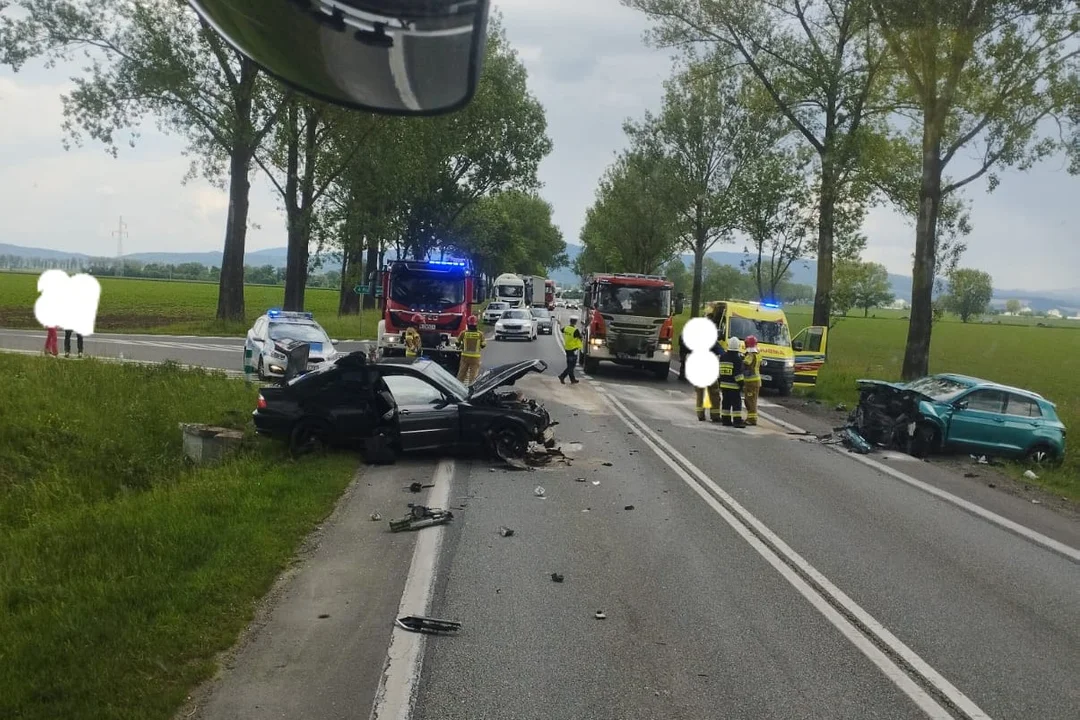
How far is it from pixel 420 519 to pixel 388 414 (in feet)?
10.5

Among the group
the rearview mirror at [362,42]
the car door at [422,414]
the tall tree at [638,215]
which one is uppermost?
the tall tree at [638,215]

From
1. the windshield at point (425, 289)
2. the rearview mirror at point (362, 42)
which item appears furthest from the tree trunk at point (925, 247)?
the rearview mirror at point (362, 42)

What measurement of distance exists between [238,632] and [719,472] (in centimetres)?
725

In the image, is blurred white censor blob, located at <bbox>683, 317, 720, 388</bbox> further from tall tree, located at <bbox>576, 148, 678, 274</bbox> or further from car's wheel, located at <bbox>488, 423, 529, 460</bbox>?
tall tree, located at <bbox>576, 148, 678, 274</bbox>

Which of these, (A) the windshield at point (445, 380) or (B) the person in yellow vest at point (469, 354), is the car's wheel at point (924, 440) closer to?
(A) the windshield at point (445, 380)

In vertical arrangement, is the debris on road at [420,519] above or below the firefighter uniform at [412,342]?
below

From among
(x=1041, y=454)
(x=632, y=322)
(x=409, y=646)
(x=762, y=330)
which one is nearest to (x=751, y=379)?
(x=1041, y=454)

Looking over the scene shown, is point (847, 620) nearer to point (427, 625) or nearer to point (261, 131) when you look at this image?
point (427, 625)

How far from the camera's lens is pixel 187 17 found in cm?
2648

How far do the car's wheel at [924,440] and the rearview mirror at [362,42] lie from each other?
13190 millimetres

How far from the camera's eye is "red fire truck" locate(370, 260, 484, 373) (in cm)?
2270

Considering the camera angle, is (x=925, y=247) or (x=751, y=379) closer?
(x=751, y=379)

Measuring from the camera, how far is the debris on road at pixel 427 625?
5.46 metres

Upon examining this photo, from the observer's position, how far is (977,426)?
1387cm
